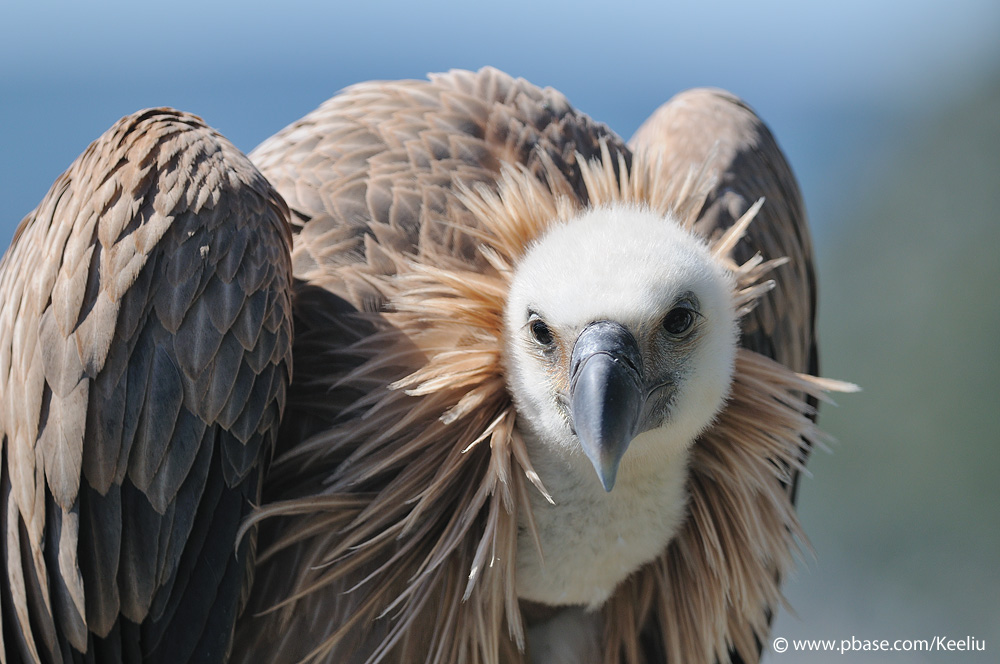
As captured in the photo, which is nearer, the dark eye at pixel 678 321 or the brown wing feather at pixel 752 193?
the dark eye at pixel 678 321

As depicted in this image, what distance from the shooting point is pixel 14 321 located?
181 centimetres

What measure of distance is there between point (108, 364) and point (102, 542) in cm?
29

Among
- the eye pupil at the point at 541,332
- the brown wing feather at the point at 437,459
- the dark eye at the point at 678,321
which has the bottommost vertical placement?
the brown wing feather at the point at 437,459

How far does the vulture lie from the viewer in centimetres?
162

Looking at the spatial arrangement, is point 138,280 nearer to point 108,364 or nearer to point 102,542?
point 108,364

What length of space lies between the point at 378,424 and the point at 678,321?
1.81ft

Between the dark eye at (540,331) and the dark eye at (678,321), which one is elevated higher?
the dark eye at (678,321)

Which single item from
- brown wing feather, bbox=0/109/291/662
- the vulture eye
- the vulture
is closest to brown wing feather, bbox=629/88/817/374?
the vulture

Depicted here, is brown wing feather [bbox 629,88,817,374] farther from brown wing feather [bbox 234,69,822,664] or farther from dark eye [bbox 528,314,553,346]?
dark eye [bbox 528,314,553,346]

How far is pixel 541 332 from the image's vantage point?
165cm

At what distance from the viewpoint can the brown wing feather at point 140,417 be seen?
1611mm

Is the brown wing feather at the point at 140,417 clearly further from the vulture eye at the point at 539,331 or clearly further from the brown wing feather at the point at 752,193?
the brown wing feather at the point at 752,193

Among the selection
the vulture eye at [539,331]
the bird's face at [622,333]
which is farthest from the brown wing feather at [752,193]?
the vulture eye at [539,331]

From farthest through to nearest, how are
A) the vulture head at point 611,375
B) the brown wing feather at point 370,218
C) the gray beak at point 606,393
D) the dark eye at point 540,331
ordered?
1. the brown wing feather at point 370,218
2. the dark eye at point 540,331
3. the vulture head at point 611,375
4. the gray beak at point 606,393
